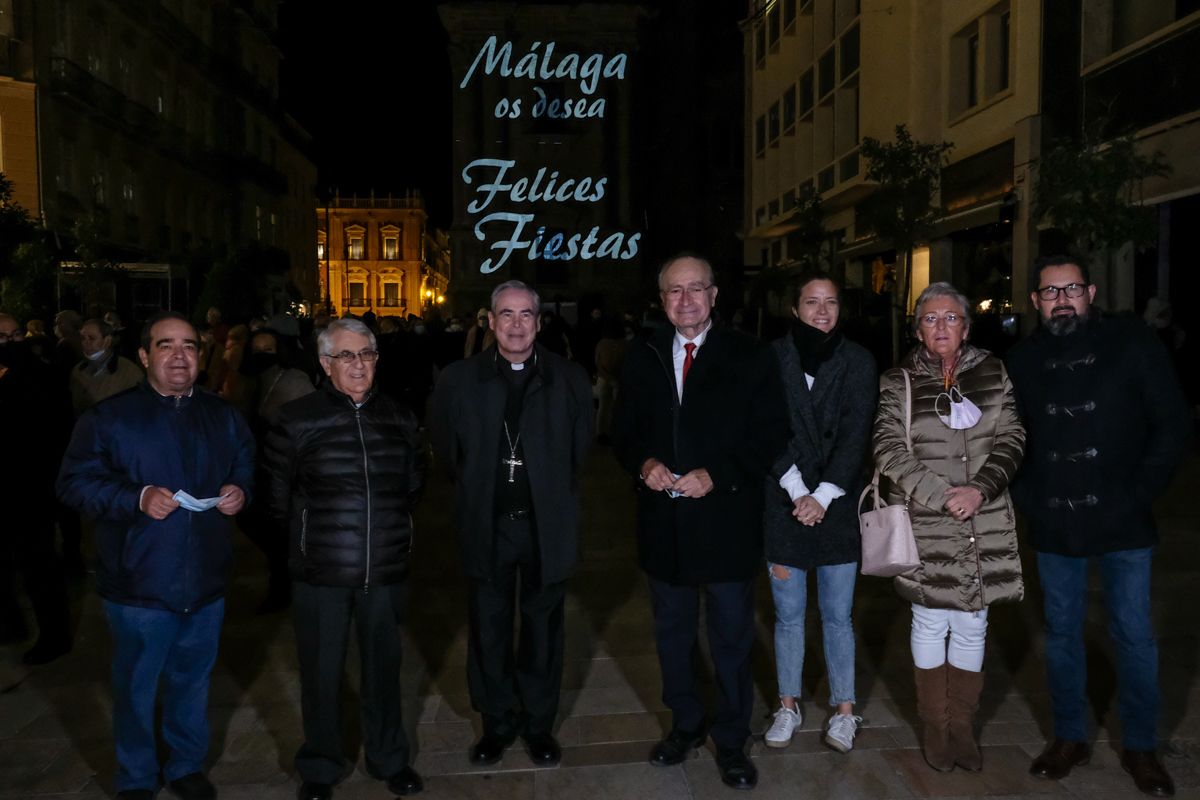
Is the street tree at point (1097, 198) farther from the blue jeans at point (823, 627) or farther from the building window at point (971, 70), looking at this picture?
the building window at point (971, 70)

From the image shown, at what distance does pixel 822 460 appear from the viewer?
4207mm

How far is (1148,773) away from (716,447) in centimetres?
204

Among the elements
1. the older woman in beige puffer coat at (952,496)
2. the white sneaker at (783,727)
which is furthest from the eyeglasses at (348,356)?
the white sneaker at (783,727)

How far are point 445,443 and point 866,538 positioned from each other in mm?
1751

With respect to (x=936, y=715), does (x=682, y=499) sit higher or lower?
higher

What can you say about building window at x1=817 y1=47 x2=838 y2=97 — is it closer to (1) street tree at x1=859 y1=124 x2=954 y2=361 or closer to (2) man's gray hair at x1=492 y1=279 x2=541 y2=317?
(1) street tree at x1=859 y1=124 x2=954 y2=361

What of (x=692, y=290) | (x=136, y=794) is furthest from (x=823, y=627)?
(x=136, y=794)

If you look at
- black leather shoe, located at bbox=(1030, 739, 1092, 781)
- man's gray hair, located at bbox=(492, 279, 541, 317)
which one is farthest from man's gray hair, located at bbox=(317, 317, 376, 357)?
black leather shoe, located at bbox=(1030, 739, 1092, 781)

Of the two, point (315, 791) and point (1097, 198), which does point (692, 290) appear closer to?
point (315, 791)

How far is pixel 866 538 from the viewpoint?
3.99 meters

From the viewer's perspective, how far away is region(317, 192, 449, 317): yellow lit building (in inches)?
3711

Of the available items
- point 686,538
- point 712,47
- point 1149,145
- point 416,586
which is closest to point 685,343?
point 686,538

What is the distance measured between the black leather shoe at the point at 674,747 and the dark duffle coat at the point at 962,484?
3.57ft

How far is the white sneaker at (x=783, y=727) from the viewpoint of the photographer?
4.29m
